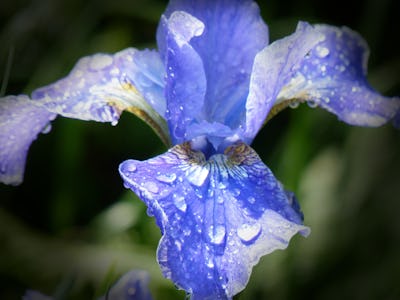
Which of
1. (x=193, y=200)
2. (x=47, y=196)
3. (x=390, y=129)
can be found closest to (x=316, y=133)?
(x=390, y=129)

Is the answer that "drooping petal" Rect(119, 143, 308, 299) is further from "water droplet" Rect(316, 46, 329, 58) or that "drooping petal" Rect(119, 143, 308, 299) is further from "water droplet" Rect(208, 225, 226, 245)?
"water droplet" Rect(316, 46, 329, 58)

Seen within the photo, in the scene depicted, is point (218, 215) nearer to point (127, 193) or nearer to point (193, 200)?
point (193, 200)

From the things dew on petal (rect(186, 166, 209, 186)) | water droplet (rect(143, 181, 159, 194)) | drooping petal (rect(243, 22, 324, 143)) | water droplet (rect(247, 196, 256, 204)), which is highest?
drooping petal (rect(243, 22, 324, 143))

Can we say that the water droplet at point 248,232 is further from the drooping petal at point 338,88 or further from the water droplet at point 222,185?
the drooping petal at point 338,88

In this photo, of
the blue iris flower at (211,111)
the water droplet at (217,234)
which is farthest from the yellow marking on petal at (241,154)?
the water droplet at (217,234)

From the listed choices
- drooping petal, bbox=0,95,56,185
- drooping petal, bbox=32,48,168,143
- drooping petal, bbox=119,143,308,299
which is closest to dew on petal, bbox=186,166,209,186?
drooping petal, bbox=119,143,308,299

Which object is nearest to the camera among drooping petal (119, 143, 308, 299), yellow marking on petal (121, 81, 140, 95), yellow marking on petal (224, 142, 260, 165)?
drooping petal (119, 143, 308, 299)

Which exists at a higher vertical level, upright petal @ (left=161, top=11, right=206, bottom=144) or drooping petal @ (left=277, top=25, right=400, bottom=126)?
upright petal @ (left=161, top=11, right=206, bottom=144)

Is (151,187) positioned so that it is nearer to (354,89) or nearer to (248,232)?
(248,232)
